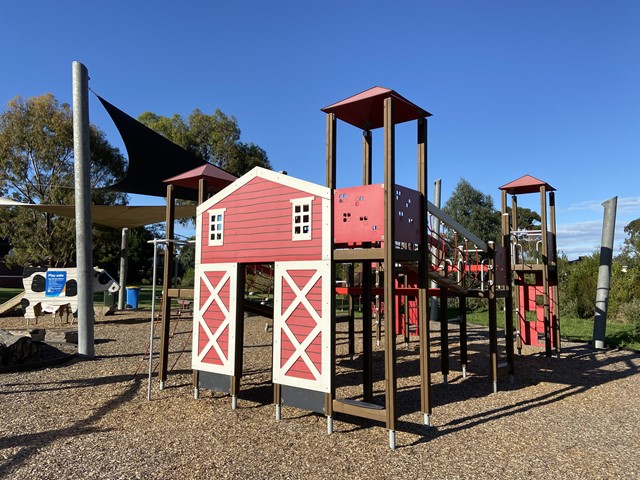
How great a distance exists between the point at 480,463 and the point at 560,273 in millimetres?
17759

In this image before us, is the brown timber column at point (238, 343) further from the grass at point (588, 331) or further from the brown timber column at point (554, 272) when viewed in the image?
the grass at point (588, 331)

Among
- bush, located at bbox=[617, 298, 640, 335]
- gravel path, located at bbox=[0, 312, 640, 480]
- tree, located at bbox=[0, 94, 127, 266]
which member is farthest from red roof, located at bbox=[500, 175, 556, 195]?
tree, located at bbox=[0, 94, 127, 266]

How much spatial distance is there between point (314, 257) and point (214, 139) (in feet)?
69.7

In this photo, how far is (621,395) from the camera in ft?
23.6

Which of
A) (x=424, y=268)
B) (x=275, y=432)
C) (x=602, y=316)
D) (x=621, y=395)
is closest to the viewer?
(x=275, y=432)

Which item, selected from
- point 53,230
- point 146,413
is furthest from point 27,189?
point 146,413

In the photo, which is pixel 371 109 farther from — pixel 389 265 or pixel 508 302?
pixel 508 302

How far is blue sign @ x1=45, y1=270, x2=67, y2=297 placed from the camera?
14898 millimetres

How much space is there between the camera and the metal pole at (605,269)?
11.9m

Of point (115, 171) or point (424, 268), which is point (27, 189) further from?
point (424, 268)

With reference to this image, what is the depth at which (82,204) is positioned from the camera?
933 cm

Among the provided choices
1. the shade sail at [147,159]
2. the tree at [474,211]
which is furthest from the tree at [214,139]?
the tree at [474,211]

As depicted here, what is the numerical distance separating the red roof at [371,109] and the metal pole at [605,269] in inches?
331

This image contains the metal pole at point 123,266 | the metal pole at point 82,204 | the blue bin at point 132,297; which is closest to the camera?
the metal pole at point 82,204
